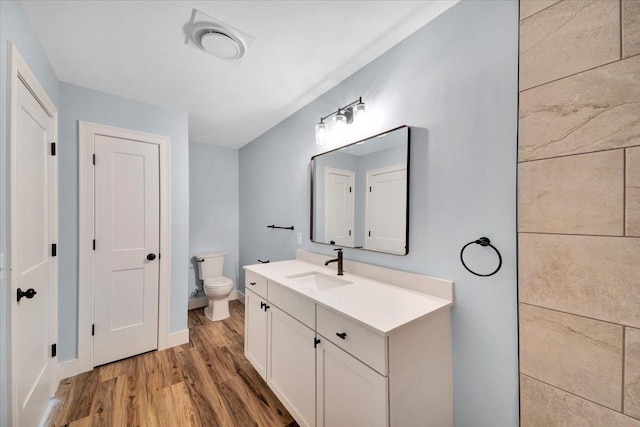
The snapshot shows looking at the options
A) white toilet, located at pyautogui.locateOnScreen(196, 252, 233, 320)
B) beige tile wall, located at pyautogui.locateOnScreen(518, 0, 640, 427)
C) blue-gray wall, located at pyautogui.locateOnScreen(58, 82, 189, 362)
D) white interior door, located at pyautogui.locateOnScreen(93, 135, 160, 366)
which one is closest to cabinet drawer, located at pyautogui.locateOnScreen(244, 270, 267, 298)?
blue-gray wall, located at pyautogui.locateOnScreen(58, 82, 189, 362)

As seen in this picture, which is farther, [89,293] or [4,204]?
[89,293]

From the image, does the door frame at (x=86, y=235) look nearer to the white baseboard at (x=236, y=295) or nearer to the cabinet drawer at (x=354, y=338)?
the white baseboard at (x=236, y=295)

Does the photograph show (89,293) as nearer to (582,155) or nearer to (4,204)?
(4,204)

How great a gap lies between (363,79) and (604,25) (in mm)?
1202

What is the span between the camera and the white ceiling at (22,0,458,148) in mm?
1325

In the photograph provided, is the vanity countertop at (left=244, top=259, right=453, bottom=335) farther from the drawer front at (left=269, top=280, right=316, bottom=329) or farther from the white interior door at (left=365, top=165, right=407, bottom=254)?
the white interior door at (left=365, top=165, right=407, bottom=254)

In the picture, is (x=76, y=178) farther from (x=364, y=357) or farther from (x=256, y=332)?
(x=364, y=357)

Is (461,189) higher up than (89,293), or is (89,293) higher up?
(461,189)

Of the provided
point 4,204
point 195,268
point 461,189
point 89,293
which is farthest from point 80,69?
point 461,189

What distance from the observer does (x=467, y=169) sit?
1.25m

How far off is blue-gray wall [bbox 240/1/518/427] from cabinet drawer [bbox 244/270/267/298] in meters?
0.91

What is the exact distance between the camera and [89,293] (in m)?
2.11

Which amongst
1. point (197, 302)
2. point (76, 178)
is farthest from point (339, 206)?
point (197, 302)

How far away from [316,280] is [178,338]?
1.68 meters
